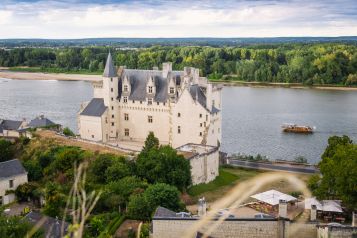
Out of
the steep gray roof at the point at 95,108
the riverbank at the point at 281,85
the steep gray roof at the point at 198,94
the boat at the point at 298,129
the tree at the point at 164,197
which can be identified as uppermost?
the steep gray roof at the point at 198,94

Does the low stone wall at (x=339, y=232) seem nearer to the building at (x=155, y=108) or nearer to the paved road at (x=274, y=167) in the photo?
the paved road at (x=274, y=167)

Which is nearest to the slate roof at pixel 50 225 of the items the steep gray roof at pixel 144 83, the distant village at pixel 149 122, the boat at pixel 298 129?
the distant village at pixel 149 122

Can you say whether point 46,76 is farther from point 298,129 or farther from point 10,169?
point 10,169

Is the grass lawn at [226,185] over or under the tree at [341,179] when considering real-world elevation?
under

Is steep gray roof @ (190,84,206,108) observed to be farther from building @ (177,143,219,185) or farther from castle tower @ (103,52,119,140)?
castle tower @ (103,52,119,140)

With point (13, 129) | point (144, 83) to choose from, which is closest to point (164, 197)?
point (144, 83)

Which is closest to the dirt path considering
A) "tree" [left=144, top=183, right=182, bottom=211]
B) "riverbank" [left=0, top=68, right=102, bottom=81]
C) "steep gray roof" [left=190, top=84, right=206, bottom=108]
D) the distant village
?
the distant village

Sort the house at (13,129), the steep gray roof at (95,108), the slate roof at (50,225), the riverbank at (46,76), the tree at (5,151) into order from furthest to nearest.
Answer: the riverbank at (46,76)
the steep gray roof at (95,108)
the house at (13,129)
the tree at (5,151)
the slate roof at (50,225)
